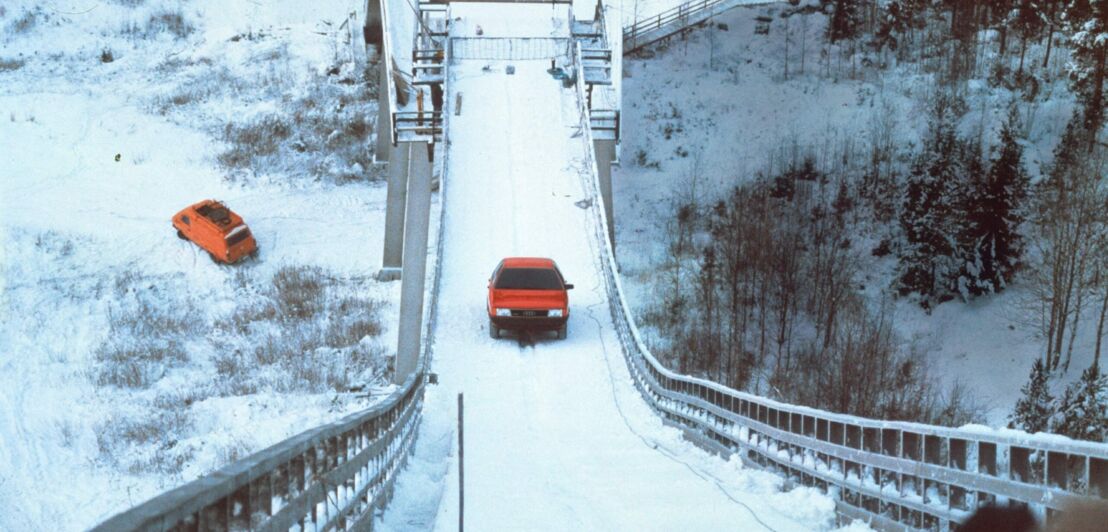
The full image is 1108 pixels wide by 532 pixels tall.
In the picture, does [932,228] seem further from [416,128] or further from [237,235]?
[237,235]

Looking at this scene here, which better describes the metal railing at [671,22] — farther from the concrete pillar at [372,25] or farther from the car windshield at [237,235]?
the car windshield at [237,235]

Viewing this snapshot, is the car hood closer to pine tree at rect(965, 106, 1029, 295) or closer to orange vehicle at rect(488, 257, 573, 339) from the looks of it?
orange vehicle at rect(488, 257, 573, 339)

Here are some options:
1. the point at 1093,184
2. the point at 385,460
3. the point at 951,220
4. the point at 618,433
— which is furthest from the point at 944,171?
the point at 385,460

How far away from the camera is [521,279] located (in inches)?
988

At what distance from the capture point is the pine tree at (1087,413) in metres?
28.1

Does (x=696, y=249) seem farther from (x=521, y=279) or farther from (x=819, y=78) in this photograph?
(x=521, y=279)

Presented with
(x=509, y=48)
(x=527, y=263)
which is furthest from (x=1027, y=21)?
(x=527, y=263)

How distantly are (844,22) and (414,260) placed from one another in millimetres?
33973

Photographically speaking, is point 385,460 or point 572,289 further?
point 572,289

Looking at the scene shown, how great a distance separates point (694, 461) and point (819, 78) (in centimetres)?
4162

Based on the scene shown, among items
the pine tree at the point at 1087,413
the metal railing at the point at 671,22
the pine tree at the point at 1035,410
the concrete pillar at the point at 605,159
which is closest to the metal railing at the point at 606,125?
the concrete pillar at the point at 605,159

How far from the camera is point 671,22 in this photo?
5891 cm

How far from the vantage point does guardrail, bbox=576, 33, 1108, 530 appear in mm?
7391

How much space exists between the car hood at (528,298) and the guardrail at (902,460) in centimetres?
813
